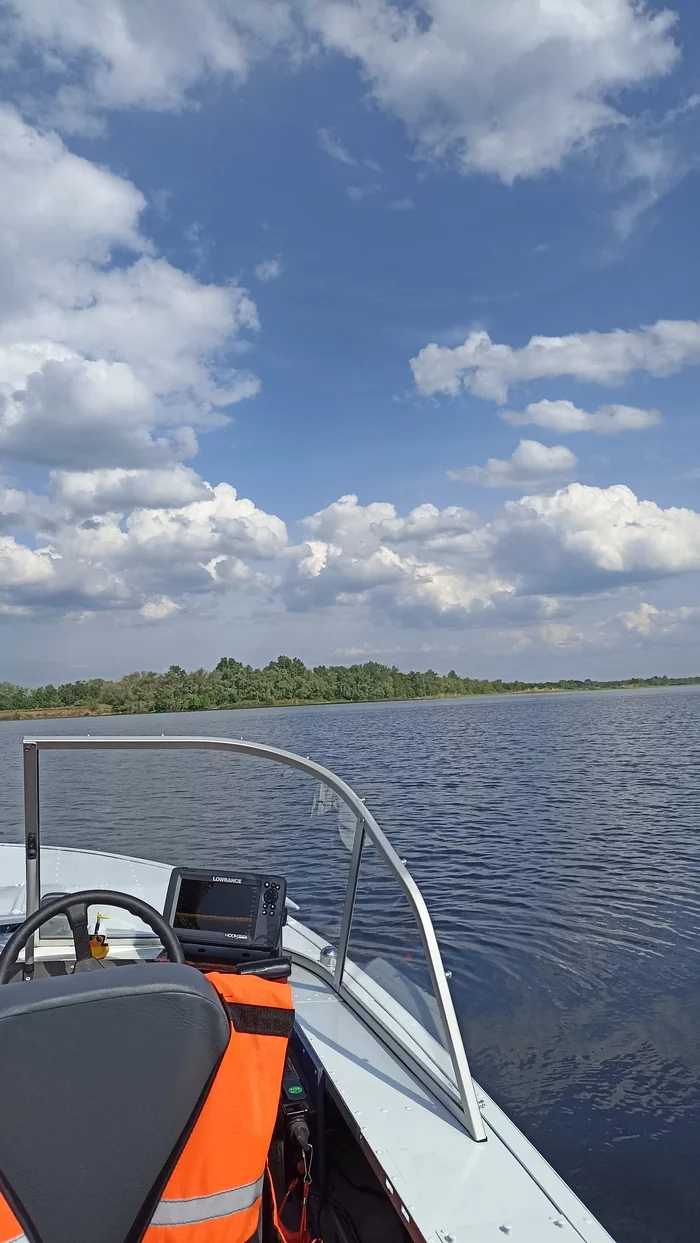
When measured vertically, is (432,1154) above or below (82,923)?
below

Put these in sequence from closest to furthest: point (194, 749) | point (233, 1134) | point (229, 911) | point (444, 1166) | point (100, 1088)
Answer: point (100, 1088), point (233, 1134), point (444, 1166), point (229, 911), point (194, 749)

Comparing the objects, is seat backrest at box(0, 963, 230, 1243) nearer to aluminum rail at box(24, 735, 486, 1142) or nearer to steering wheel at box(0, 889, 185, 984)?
steering wheel at box(0, 889, 185, 984)

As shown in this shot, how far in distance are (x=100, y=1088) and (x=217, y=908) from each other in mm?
1795

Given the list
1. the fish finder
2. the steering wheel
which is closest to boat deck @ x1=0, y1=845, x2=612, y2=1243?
the fish finder

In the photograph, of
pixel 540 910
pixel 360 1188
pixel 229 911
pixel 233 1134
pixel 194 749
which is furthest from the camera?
pixel 540 910

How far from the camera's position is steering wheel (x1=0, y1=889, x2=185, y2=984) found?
222 centimetres

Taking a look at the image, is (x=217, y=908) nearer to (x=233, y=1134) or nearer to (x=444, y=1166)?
(x=444, y=1166)

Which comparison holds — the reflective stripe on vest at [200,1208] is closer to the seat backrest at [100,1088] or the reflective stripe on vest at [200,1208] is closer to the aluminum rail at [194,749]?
the seat backrest at [100,1088]

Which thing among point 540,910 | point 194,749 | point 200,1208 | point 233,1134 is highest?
point 194,749

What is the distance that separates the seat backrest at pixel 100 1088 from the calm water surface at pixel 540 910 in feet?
5.29

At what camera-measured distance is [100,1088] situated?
1.59m

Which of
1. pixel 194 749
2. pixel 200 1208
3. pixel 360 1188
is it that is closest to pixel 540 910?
pixel 194 749

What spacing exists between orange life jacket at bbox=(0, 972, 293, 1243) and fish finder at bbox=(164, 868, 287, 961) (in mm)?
1450

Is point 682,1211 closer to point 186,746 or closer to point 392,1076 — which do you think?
point 392,1076
